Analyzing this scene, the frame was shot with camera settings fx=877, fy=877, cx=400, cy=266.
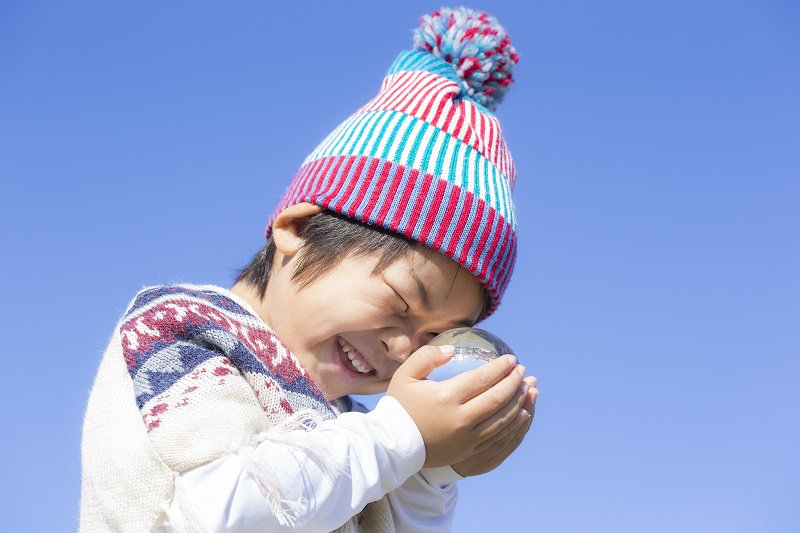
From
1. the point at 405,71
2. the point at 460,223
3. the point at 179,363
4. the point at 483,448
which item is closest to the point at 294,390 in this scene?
the point at 179,363

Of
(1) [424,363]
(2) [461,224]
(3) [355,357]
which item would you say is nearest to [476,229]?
(2) [461,224]

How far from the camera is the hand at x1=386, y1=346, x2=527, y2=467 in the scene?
96.8 inches

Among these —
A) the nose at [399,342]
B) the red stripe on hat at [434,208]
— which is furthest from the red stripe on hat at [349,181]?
the nose at [399,342]

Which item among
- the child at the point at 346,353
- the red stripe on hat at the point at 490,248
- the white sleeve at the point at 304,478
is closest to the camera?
the white sleeve at the point at 304,478

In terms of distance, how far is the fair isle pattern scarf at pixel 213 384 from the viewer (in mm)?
2127

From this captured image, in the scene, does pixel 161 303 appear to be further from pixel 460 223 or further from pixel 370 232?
pixel 460 223

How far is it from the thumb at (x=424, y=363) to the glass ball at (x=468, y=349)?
0.06 ft

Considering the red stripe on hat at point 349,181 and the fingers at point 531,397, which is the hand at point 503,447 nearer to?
the fingers at point 531,397

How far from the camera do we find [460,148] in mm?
3541

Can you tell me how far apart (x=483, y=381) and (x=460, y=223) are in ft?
2.98

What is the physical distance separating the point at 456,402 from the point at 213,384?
2.23 ft

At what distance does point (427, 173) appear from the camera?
11.1 feet

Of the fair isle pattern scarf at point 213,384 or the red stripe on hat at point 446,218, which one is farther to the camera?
the red stripe on hat at point 446,218

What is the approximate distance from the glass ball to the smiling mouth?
37 centimetres
